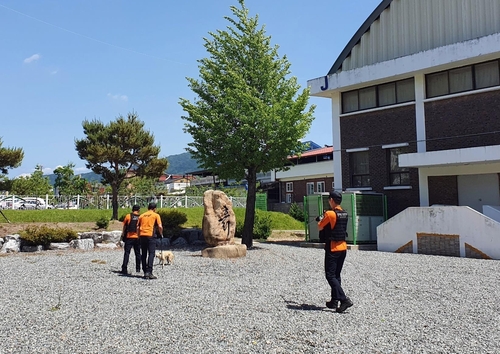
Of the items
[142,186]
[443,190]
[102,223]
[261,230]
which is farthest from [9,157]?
[443,190]

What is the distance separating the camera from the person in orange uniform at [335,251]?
306 inches

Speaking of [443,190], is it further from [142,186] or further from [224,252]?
[142,186]

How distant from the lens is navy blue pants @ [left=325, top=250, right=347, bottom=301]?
7.78m

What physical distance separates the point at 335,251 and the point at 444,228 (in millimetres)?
10338

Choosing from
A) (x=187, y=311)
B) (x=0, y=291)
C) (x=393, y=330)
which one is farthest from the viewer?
(x=0, y=291)

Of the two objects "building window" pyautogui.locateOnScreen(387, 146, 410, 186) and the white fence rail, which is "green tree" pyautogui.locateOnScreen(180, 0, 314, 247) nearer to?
"building window" pyautogui.locateOnScreen(387, 146, 410, 186)

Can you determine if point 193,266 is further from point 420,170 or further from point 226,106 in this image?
point 420,170

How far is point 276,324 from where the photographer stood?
23.0ft

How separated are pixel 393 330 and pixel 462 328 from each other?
1.02 m

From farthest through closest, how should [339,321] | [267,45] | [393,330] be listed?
[267,45], [339,321], [393,330]

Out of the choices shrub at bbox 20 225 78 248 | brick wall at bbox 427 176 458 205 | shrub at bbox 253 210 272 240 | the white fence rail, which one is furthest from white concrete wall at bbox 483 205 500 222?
the white fence rail

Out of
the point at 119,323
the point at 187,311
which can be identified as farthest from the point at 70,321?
the point at 187,311

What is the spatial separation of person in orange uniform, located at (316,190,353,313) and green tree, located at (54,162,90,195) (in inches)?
1616

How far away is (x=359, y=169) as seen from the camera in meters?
23.3
